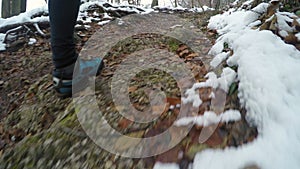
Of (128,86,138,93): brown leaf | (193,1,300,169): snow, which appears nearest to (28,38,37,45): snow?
(128,86,138,93): brown leaf

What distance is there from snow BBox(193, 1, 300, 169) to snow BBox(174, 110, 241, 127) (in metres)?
0.04

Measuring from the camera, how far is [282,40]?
43.3 inches

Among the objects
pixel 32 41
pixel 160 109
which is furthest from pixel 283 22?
pixel 32 41

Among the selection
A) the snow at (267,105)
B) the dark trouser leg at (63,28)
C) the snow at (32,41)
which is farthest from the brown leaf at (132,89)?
the snow at (32,41)

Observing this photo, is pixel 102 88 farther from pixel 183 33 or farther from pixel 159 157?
pixel 183 33

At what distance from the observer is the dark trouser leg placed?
1189 mm

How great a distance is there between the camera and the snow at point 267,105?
0.67 meters

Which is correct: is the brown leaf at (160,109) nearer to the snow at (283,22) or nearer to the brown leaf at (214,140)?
the brown leaf at (214,140)

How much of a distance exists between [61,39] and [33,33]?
4.91ft

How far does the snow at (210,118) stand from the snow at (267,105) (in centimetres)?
4

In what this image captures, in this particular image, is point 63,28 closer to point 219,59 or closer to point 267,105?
point 219,59

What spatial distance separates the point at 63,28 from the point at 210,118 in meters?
0.80

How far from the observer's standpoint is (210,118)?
2.90ft

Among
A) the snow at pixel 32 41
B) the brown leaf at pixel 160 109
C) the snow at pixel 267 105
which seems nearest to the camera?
the snow at pixel 267 105
